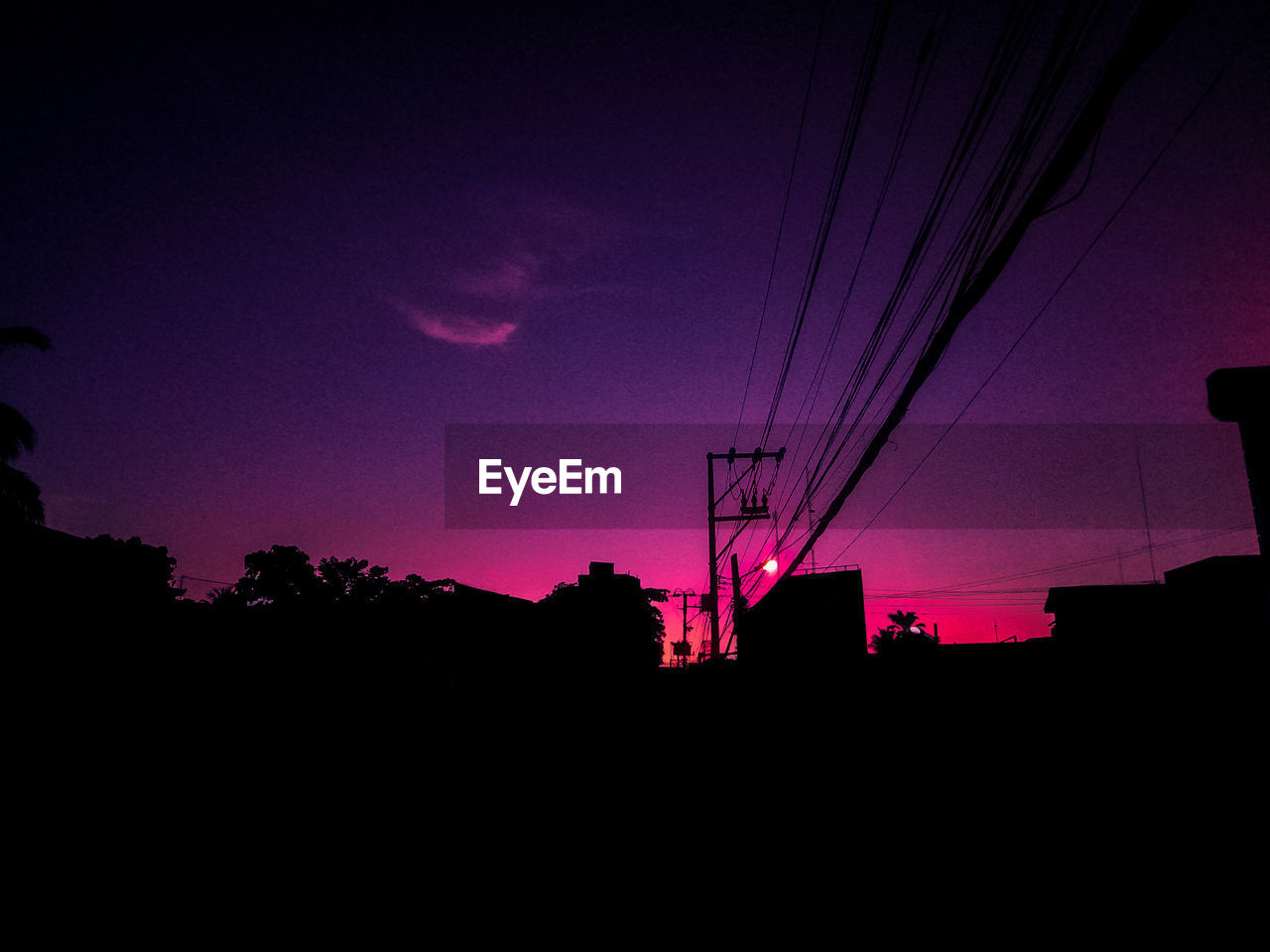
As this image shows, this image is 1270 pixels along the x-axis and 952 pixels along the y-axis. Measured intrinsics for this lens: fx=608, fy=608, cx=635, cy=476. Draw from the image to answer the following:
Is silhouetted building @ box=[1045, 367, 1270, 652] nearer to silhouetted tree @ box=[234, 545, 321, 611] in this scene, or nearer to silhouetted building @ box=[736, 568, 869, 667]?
silhouetted building @ box=[736, 568, 869, 667]

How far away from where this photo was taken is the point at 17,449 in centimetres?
1714

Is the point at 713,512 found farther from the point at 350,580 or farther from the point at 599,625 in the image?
the point at 350,580

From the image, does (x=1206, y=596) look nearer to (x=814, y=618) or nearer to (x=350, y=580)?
(x=814, y=618)

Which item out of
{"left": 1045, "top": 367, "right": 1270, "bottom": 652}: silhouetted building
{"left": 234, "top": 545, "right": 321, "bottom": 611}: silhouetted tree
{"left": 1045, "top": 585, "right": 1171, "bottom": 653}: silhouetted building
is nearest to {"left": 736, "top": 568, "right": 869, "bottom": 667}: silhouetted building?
{"left": 1045, "top": 367, "right": 1270, "bottom": 652}: silhouetted building

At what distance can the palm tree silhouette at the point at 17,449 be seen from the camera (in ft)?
54.8

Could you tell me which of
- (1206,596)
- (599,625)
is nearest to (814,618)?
(599,625)

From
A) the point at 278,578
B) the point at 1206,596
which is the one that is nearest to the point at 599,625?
the point at 1206,596

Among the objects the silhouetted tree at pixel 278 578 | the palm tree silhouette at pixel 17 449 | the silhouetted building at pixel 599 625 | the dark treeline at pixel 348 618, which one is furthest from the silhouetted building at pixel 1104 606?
the silhouetted tree at pixel 278 578

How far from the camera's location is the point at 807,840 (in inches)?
334

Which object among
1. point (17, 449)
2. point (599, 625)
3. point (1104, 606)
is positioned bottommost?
point (599, 625)

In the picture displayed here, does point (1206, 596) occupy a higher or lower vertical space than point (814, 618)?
higher

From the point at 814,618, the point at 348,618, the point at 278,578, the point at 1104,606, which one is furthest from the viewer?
the point at 278,578

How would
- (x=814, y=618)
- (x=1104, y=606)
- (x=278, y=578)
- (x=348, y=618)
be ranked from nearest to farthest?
(x=814, y=618) → (x=348, y=618) → (x=1104, y=606) → (x=278, y=578)

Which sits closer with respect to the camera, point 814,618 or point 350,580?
point 814,618
